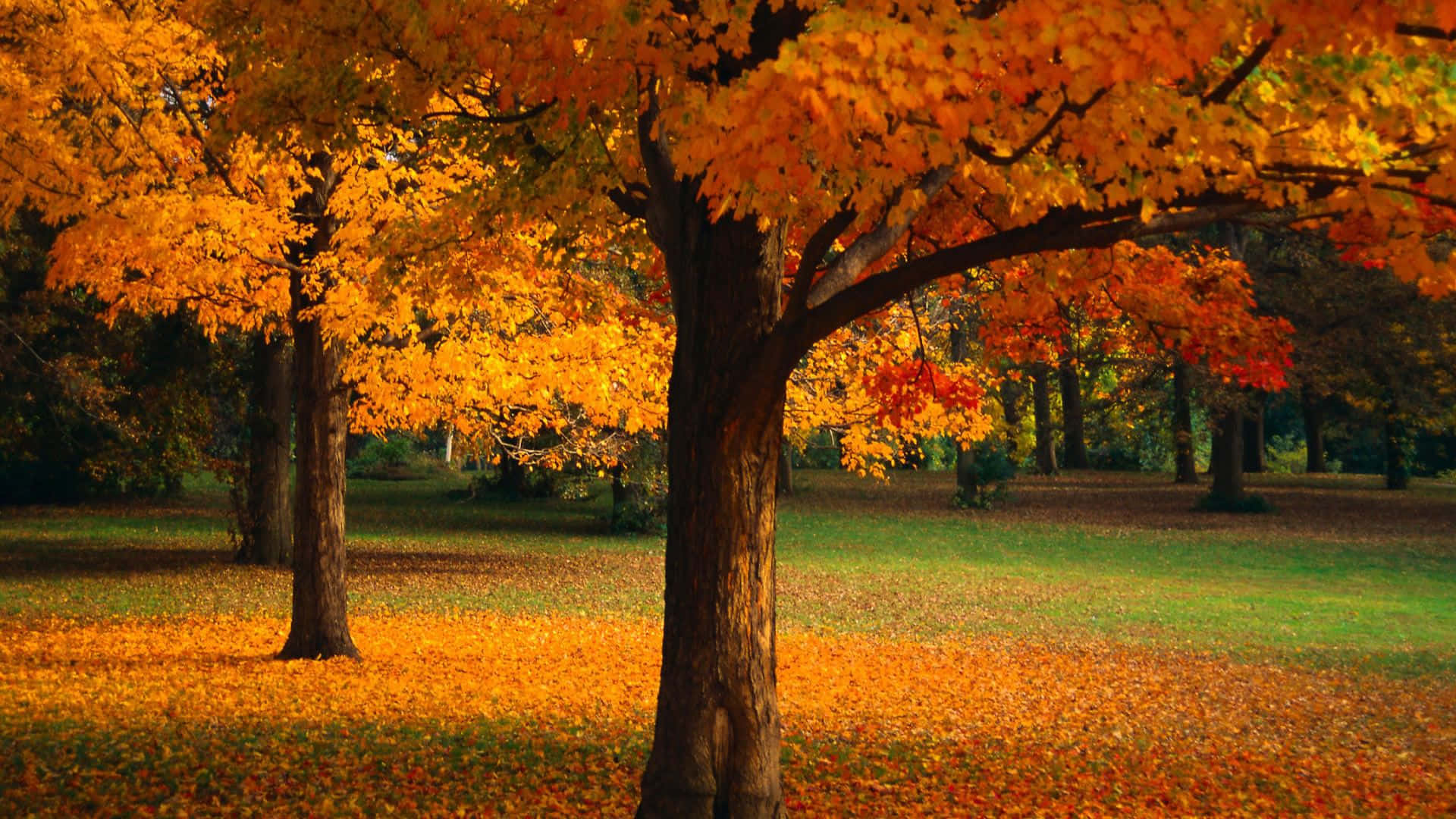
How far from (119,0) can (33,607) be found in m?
8.05

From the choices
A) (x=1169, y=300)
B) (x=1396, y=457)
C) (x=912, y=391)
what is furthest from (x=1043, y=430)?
(x=1169, y=300)

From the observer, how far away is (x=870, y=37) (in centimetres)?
404

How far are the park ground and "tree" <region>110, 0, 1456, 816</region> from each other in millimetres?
1550

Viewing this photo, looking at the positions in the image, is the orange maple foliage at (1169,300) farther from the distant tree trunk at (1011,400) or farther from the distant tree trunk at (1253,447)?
the distant tree trunk at (1011,400)

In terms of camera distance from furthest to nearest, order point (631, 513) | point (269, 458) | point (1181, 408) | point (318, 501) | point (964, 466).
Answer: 1. point (964, 466)
2. point (1181, 408)
3. point (631, 513)
4. point (269, 458)
5. point (318, 501)

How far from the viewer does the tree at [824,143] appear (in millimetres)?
4156

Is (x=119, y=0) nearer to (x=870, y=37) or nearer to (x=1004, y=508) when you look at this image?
(x=870, y=37)

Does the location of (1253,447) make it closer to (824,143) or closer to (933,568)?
(933,568)

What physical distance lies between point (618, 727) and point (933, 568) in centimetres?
1436

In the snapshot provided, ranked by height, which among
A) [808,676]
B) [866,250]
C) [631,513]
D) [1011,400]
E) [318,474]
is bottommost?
[808,676]

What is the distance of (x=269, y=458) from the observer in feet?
65.6

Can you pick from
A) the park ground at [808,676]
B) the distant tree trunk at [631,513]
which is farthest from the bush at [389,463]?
the distant tree trunk at [631,513]

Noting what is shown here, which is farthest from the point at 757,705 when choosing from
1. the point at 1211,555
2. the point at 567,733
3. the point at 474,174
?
the point at 1211,555

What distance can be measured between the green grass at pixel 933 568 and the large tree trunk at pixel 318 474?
4.59 meters
